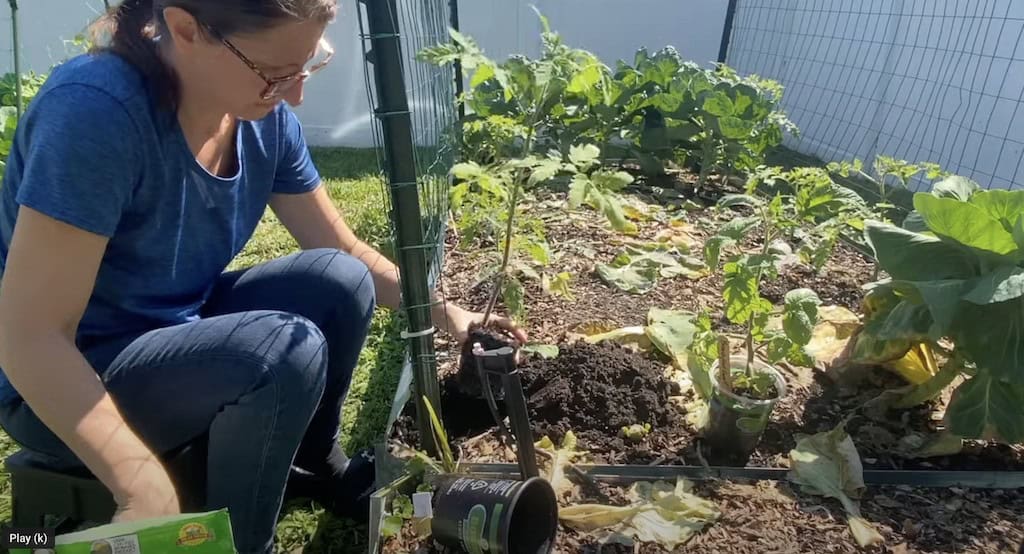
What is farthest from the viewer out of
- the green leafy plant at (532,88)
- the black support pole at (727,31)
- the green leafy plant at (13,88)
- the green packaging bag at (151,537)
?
the black support pole at (727,31)

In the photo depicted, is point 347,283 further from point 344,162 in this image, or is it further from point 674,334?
point 344,162

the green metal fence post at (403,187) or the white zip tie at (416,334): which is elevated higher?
the green metal fence post at (403,187)

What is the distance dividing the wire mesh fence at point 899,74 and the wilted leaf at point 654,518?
12.6ft

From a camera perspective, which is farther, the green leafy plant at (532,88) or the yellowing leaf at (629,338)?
the yellowing leaf at (629,338)

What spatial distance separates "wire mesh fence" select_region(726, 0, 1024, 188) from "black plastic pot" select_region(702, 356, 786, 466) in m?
3.55

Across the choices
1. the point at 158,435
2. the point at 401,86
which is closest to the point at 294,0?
the point at 401,86

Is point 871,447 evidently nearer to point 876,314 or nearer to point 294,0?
point 876,314

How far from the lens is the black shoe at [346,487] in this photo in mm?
2023

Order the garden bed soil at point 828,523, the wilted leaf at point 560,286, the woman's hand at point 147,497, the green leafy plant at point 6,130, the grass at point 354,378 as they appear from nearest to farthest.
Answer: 1. the woman's hand at point 147,497
2. the garden bed soil at point 828,523
3. the grass at point 354,378
4. the wilted leaf at point 560,286
5. the green leafy plant at point 6,130

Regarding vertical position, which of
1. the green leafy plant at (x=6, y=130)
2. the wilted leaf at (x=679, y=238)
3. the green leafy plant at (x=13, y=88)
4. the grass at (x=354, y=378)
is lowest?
the grass at (x=354, y=378)

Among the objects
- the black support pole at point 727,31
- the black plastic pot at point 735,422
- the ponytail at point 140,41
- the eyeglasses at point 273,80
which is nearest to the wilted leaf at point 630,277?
the black plastic pot at point 735,422

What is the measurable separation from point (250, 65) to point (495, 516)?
3.33 feet

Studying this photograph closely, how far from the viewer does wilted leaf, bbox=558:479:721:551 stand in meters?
1.78

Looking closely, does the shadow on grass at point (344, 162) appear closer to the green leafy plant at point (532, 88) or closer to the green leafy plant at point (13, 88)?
the green leafy plant at point (532, 88)
